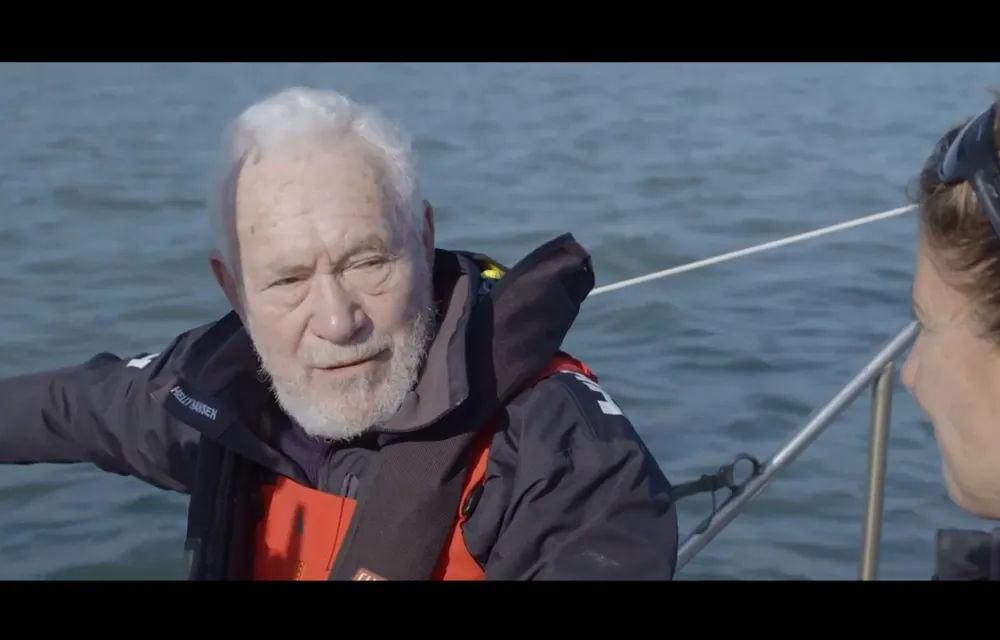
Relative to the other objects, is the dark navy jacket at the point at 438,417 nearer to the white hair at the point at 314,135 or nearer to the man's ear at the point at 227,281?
the man's ear at the point at 227,281

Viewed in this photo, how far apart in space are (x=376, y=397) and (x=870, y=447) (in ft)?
3.25

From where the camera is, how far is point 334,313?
89.1 inches

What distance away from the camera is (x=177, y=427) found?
2.58 meters

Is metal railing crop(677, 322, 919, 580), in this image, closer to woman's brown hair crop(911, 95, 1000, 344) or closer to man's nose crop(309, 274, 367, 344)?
man's nose crop(309, 274, 367, 344)

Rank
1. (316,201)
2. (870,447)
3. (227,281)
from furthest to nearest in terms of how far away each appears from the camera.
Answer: (870,447), (227,281), (316,201)

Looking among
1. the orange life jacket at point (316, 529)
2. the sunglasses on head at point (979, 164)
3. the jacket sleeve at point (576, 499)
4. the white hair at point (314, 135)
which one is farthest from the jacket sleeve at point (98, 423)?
the sunglasses on head at point (979, 164)

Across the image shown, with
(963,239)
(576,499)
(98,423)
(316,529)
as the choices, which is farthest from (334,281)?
A: (963,239)

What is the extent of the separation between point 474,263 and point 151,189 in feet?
21.4

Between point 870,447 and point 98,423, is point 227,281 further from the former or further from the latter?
point 870,447

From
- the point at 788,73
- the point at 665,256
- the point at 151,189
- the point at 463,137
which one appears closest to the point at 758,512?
the point at 665,256

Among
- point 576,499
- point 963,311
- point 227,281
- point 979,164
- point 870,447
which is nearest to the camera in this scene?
point 979,164

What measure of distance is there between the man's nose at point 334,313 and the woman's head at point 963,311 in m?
1.00

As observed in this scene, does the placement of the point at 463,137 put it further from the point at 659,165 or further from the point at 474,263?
the point at 474,263

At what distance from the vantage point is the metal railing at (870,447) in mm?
2527
